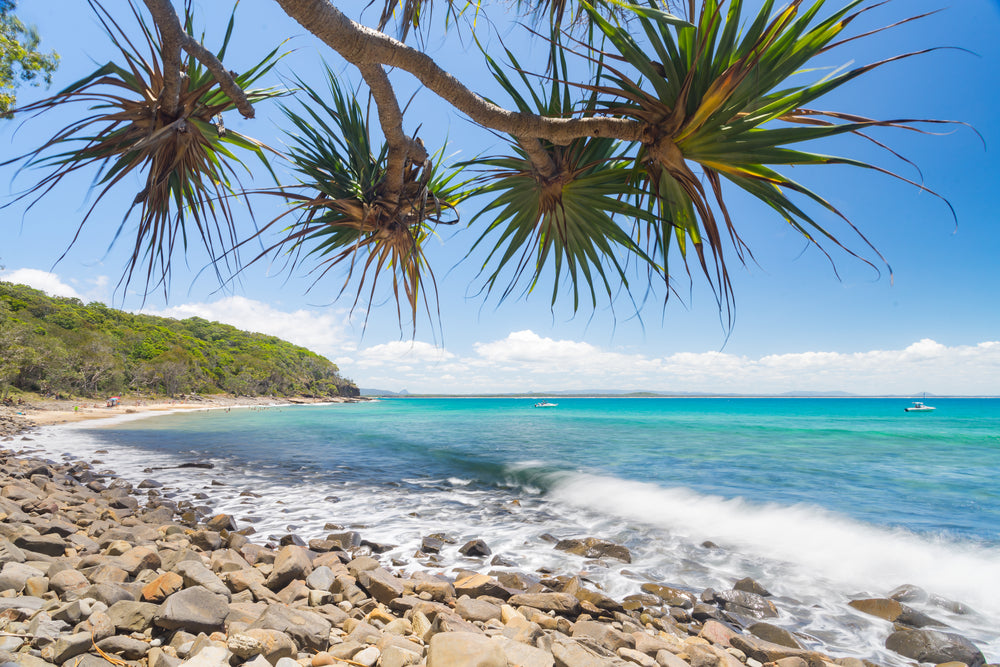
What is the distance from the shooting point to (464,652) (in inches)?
63.4

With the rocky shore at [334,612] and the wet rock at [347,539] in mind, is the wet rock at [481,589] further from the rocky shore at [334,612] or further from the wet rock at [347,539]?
the wet rock at [347,539]

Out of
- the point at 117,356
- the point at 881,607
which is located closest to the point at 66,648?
the point at 881,607

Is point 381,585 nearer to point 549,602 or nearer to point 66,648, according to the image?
point 549,602

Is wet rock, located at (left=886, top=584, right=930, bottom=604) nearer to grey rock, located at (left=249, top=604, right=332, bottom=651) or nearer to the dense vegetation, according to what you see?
grey rock, located at (left=249, top=604, right=332, bottom=651)

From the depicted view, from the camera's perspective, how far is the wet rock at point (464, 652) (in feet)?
5.13

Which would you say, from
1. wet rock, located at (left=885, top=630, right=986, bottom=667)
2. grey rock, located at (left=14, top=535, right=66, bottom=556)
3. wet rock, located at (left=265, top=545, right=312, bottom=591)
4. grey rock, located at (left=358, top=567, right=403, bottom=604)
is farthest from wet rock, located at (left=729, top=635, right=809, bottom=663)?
grey rock, located at (left=14, top=535, right=66, bottom=556)

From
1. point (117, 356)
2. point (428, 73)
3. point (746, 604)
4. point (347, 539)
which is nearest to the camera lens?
point (428, 73)

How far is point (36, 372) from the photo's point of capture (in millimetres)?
26750

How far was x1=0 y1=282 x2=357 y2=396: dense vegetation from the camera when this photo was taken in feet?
85.3

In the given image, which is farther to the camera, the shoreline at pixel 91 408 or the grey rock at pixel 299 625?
the shoreline at pixel 91 408

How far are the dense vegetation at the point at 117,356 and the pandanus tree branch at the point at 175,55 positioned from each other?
27291mm

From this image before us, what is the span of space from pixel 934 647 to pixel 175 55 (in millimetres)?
5338

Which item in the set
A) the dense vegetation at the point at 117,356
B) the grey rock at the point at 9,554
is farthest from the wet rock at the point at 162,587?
the dense vegetation at the point at 117,356

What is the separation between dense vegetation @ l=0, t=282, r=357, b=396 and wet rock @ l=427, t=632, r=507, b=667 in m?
28.4
